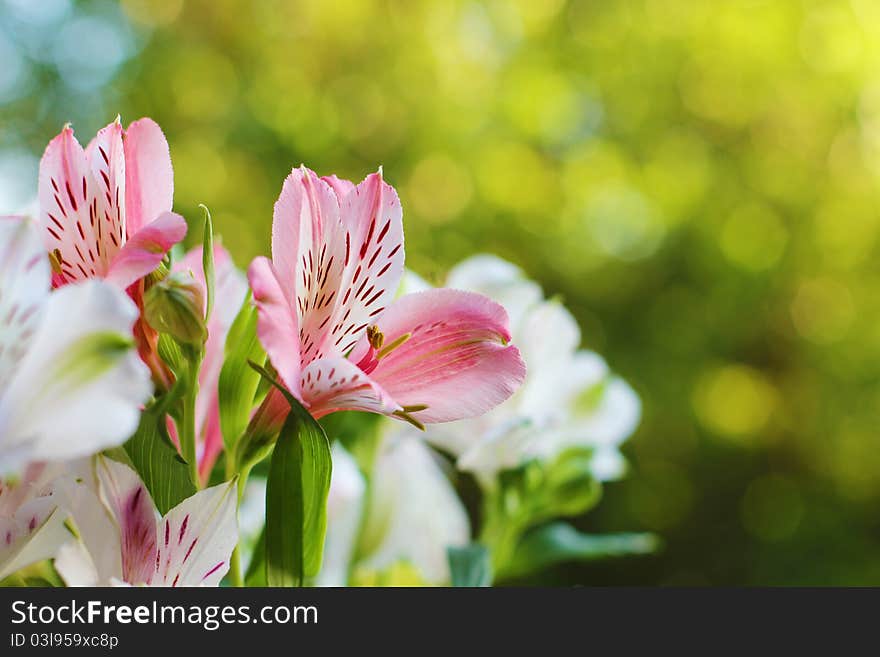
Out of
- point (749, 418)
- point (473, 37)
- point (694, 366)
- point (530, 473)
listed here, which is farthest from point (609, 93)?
point (530, 473)

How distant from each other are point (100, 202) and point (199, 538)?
10 centimetres

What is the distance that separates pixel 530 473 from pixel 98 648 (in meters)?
0.24

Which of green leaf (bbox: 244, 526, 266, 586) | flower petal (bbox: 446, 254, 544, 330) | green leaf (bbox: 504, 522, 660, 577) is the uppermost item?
flower petal (bbox: 446, 254, 544, 330)

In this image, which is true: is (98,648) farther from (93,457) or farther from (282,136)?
(282,136)

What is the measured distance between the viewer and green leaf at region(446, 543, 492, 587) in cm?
39

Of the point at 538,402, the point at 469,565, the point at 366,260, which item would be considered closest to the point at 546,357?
the point at 538,402

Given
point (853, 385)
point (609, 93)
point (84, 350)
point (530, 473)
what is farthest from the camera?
point (609, 93)

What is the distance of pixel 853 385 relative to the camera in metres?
2.53

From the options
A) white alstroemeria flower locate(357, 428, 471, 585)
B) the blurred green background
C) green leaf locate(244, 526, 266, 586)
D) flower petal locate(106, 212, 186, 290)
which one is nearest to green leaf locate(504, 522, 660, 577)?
white alstroemeria flower locate(357, 428, 471, 585)

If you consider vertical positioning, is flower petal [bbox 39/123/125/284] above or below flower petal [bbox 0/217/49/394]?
above

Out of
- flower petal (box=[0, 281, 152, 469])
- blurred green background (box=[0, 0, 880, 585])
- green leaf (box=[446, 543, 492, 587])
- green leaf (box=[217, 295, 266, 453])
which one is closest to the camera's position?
flower petal (box=[0, 281, 152, 469])

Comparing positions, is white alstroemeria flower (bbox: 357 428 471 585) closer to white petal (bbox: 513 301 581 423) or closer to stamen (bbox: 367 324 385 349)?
white petal (bbox: 513 301 581 423)

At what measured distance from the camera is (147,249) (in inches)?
8.9

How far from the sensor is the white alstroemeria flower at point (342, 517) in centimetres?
41
